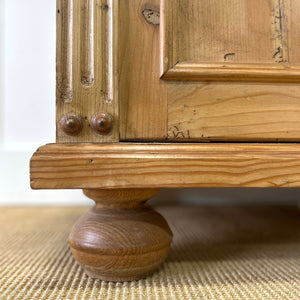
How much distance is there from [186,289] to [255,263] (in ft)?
0.47

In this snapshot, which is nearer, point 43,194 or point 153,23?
point 153,23

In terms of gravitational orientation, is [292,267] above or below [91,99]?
below

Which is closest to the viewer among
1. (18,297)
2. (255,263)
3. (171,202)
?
Answer: (18,297)

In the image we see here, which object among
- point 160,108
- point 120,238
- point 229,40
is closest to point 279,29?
point 229,40

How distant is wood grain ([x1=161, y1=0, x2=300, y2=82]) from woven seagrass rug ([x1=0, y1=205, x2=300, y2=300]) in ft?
0.81

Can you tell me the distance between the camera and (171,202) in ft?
3.20

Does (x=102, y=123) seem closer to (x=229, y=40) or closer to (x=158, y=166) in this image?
(x=158, y=166)

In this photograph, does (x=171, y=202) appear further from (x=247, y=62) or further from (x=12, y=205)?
(x=247, y=62)

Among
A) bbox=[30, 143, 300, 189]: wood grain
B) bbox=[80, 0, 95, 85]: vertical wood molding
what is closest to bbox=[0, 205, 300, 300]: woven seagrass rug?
bbox=[30, 143, 300, 189]: wood grain

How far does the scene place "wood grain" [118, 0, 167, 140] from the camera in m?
0.36

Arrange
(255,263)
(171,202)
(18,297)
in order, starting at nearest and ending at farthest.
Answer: (18,297), (255,263), (171,202)

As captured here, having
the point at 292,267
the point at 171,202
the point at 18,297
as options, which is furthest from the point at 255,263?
the point at 171,202

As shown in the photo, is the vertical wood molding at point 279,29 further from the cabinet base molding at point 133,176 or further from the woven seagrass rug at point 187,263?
the woven seagrass rug at point 187,263

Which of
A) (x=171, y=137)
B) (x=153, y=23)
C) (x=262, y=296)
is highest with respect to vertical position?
(x=153, y=23)
